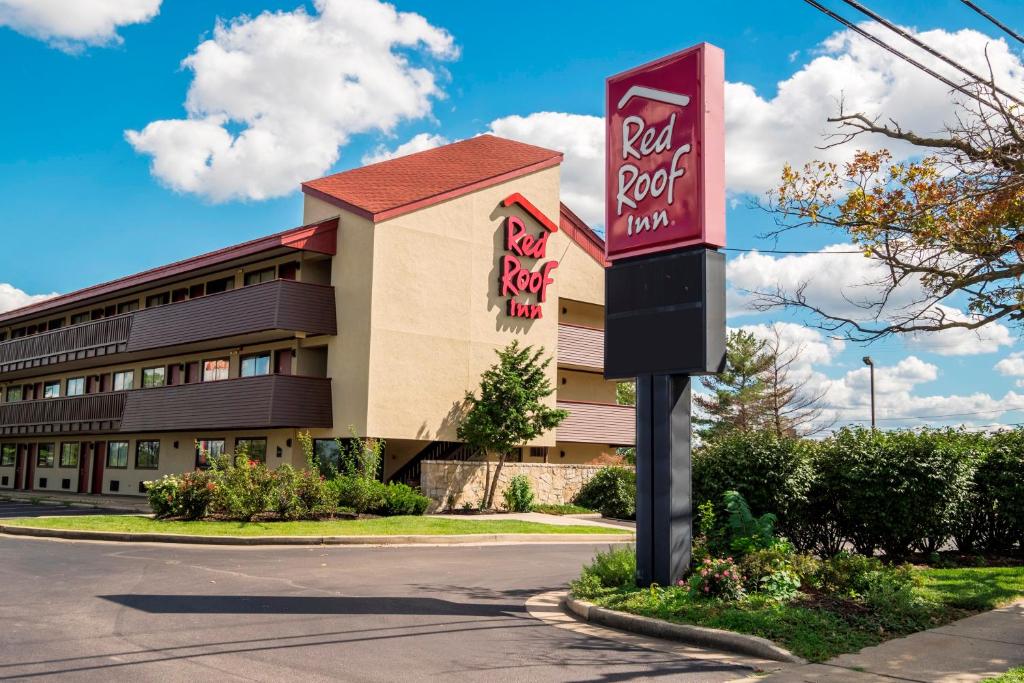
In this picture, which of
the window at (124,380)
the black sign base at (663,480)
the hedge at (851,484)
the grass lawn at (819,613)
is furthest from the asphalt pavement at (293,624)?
the window at (124,380)

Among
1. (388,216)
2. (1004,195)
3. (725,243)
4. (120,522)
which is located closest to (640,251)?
(725,243)

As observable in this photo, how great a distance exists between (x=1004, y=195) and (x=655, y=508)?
7.53 meters

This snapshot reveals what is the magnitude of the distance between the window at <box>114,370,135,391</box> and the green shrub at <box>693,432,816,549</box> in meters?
32.6

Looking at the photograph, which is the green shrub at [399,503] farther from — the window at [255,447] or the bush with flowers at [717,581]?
the bush with flowers at [717,581]

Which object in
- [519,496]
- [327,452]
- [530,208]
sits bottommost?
[519,496]

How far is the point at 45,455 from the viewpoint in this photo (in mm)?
46031

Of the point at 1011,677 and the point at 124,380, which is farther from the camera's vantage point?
the point at 124,380

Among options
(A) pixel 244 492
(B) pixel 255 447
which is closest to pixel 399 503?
(A) pixel 244 492

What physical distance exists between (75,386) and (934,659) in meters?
43.6

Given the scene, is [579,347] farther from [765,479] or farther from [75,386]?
[75,386]

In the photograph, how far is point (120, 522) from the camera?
864 inches

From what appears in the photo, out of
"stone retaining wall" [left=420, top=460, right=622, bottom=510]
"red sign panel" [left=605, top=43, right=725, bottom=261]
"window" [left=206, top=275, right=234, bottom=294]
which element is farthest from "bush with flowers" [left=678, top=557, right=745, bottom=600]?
"window" [left=206, top=275, right=234, bottom=294]

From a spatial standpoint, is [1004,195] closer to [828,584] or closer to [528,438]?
[828,584]

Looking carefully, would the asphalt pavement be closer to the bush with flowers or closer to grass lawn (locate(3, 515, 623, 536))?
the bush with flowers
